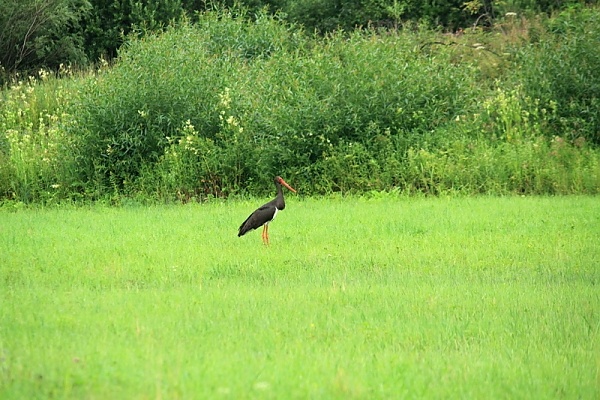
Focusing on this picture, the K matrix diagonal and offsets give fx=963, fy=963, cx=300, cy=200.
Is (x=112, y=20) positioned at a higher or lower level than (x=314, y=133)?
lower

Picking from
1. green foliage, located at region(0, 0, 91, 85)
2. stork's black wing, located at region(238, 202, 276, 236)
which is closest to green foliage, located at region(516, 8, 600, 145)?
stork's black wing, located at region(238, 202, 276, 236)

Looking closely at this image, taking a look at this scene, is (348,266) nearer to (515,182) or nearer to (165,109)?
(515,182)

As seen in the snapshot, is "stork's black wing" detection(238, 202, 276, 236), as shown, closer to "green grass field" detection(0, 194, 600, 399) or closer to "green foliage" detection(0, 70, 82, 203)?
"green grass field" detection(0, 194, 600, 399)

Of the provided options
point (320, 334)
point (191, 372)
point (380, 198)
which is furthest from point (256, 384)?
point (380, 198)

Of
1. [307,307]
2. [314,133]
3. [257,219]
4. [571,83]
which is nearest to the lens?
[307,307]

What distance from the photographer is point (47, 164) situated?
20.4 m

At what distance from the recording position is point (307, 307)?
894 cm

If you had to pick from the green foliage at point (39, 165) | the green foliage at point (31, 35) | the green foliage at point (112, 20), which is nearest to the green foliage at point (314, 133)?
the green foliage at point (39, 165)

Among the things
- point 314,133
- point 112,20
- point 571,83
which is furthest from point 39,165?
point 112,20

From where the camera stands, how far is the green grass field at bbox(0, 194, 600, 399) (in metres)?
6.41

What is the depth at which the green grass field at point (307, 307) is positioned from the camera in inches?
253

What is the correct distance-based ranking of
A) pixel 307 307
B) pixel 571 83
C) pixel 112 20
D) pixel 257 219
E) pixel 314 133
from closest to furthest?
pixel 307 307, pixel 257 219, pixel 314 133, pixel 571 83, pixel 112 20

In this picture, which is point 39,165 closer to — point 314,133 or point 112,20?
point 314,133

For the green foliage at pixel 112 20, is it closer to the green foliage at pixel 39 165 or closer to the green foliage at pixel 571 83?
the green foliage at pixel 39 165
